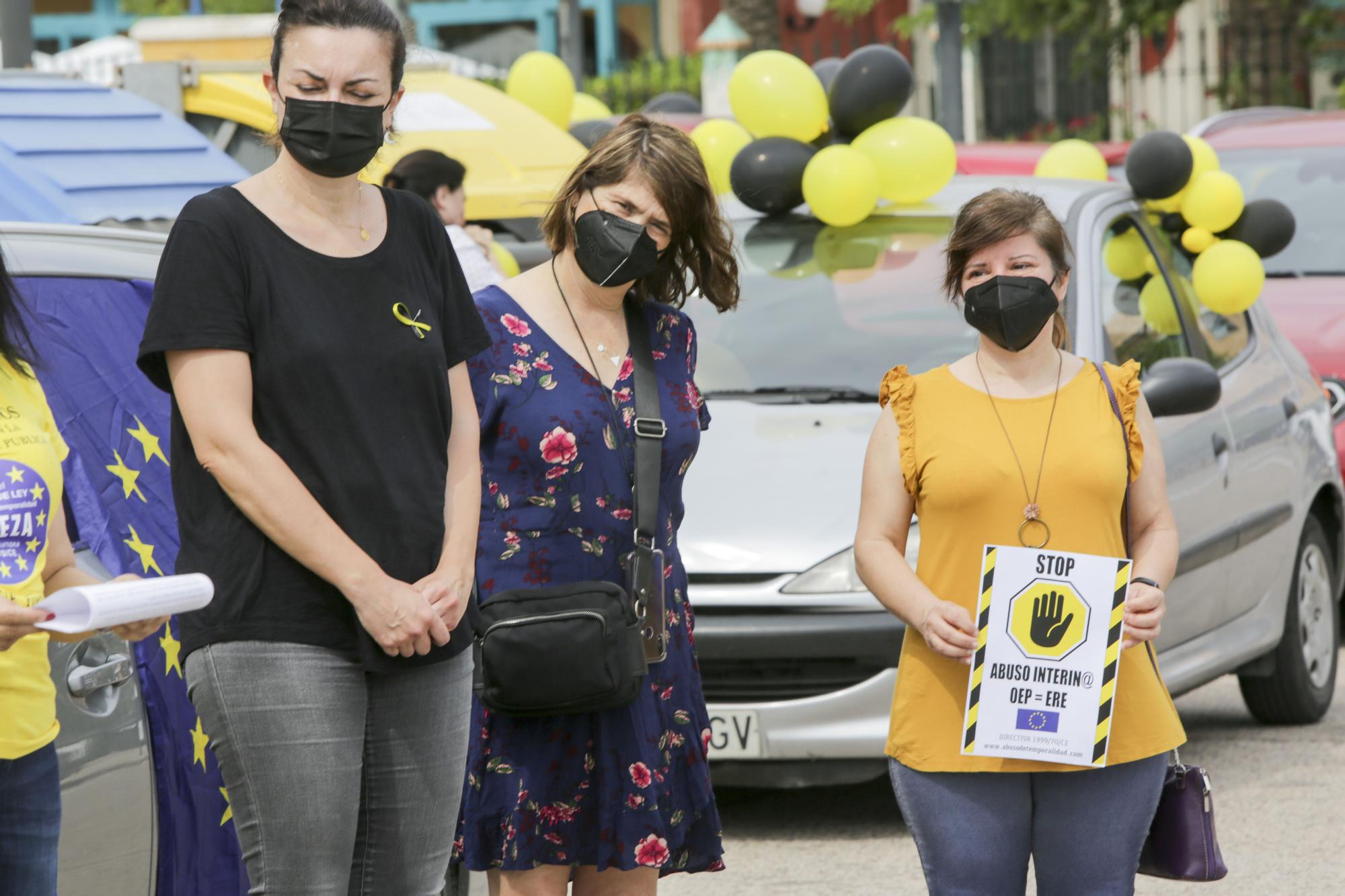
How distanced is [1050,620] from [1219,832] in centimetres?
256

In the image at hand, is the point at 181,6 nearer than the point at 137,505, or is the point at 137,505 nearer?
the point at 137,505

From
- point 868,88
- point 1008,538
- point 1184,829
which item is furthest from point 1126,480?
point 868,88

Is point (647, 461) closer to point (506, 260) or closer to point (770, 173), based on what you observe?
point (770, 173)

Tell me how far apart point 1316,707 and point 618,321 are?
4194mm

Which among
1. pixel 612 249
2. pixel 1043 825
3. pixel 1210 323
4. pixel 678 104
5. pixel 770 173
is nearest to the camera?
pixel 1043 825

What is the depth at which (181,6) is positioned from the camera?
3225cm

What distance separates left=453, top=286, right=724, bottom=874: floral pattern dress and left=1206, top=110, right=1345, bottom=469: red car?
215 inches

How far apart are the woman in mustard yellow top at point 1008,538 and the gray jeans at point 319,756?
87cm

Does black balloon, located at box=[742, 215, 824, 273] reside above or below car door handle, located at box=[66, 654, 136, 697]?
above

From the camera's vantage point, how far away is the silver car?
5207 mm

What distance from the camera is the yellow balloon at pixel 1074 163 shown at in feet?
24.4

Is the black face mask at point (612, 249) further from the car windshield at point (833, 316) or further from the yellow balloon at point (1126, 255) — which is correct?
the yellow balloon at point (1126, 255)

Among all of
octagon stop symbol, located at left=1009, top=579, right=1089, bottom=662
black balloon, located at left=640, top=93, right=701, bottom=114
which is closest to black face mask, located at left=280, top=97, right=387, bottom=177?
octagon stop symbol, located at left=1009, top=579, right=1089, bottom=662

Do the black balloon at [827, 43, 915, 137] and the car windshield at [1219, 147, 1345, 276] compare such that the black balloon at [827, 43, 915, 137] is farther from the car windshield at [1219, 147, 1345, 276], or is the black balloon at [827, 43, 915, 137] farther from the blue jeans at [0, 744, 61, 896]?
the blue jeans at [0, 744, 61, 896]
